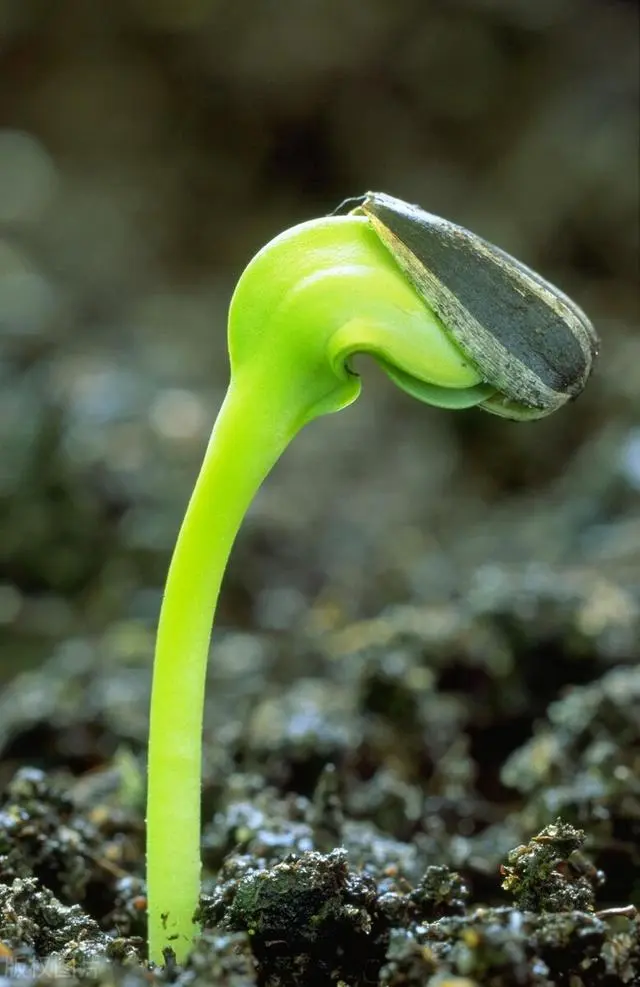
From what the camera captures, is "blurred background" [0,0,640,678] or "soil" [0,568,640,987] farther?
"blurred background" [0,0,640,678]

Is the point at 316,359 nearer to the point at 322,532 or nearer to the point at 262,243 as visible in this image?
the point at 322,532

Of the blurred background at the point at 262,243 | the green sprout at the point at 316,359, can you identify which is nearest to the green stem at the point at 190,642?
the green sprout at the point at 316,359

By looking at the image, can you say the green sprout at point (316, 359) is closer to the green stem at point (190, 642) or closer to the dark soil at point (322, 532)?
the green stem at point (190, 642)

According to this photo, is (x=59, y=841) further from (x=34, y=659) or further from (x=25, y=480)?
(x=25, y=480)

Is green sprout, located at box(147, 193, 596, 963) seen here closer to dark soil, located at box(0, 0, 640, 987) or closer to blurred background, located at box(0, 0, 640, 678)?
dark soil, located at box(0, 0, 640, 987)

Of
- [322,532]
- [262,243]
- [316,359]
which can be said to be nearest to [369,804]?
[316,359]

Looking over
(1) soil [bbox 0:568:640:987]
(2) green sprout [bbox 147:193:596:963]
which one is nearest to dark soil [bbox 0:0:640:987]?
(1) soil [bbox 0:568:640:987]
